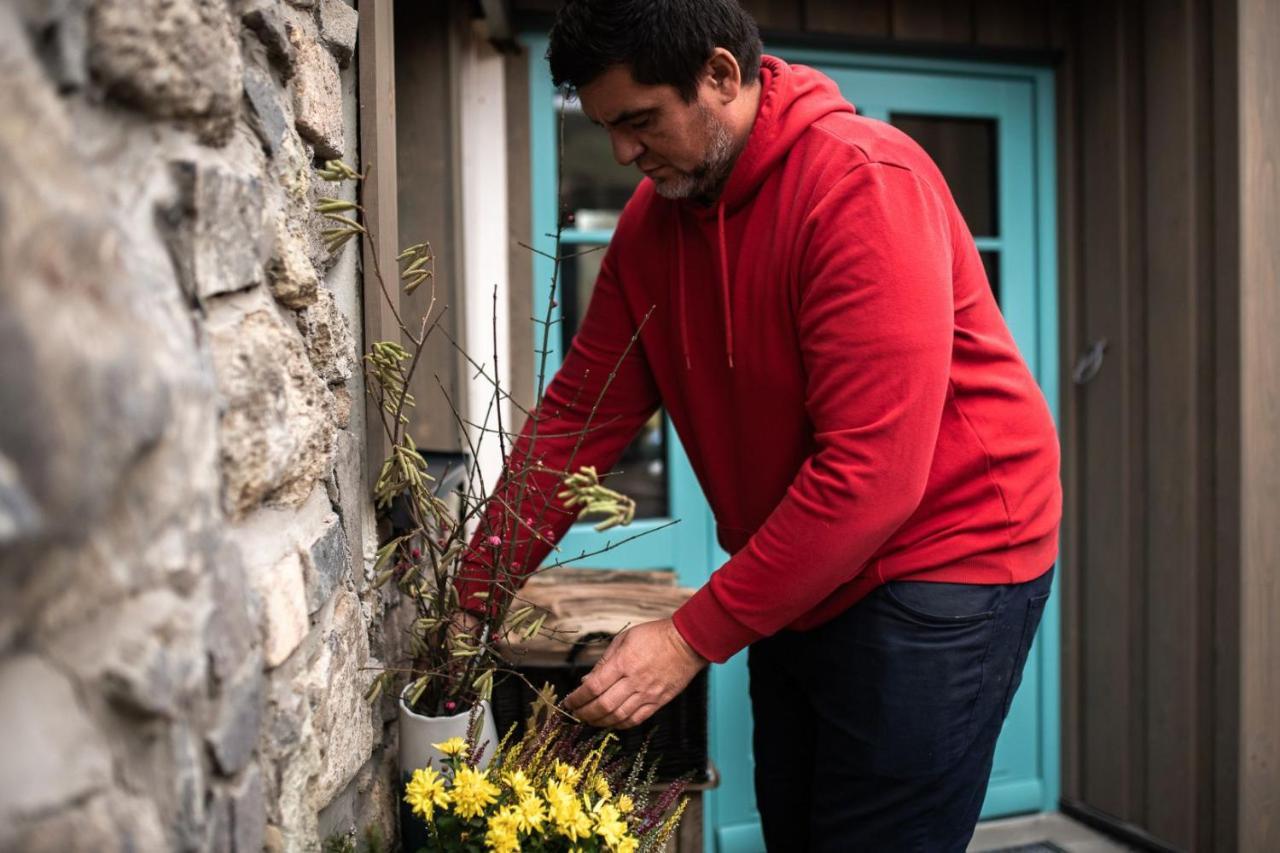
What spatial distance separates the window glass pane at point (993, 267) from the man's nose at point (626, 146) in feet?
6.20

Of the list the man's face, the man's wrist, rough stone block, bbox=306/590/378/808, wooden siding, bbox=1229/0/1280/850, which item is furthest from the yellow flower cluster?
wooden siding, bbox=1229/0/1280/850

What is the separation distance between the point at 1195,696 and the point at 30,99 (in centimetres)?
305

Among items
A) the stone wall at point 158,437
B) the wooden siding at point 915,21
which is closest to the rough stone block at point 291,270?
the stone wall at point 158,437

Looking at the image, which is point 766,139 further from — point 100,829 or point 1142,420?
point 1142,420

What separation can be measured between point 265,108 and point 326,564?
522 millimetres

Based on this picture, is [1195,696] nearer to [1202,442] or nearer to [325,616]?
[1202,442]

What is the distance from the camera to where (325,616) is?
1262mm

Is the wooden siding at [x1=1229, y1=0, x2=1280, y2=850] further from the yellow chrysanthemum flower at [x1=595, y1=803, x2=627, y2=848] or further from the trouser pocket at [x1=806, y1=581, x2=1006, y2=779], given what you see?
the yellow chrysanthemum flower at [x1=595, y1=803, x2=627, y2=848]

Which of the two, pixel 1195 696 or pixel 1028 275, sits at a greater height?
pixel 1028 275

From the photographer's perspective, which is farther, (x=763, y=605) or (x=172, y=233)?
(x=763, y=605)

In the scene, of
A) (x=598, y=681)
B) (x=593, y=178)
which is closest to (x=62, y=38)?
(x=598, y=681)

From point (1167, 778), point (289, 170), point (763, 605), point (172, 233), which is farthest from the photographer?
point (1167, 778)

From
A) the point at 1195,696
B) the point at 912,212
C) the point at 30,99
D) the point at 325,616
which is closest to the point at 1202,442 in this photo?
the point at 1195,696

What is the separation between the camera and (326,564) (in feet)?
4.07
